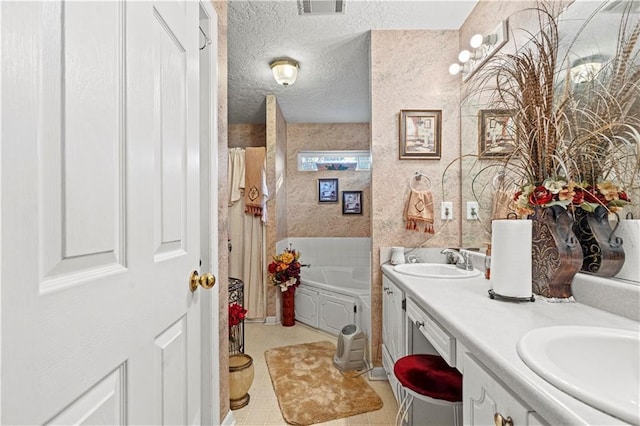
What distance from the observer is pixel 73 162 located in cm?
56

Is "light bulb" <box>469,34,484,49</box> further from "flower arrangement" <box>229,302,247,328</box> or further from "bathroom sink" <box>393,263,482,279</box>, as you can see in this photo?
"flower arrangement" <box>229,302,247,328</box>

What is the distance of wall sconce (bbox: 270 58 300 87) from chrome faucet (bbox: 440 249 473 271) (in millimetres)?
1882

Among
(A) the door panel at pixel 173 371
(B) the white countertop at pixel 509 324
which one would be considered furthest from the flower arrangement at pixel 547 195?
(A) the door panel at pixel 173 371

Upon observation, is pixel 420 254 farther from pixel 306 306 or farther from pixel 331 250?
pixel 331 250

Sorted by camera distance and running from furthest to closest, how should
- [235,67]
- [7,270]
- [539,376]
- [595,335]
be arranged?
[235,67], [595,335], [539,376], [7,270]

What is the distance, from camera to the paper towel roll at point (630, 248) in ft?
3.51

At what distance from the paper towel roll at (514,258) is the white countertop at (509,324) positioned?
52 millimetres

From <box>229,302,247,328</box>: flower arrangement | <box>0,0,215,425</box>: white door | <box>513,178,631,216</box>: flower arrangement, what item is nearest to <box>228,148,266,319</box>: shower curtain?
<box>229,302,247,328</box>: flower arrangement

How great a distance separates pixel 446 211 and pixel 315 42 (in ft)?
5.18

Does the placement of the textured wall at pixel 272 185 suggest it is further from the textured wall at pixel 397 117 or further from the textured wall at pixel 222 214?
the textured wall at pixel 222 214

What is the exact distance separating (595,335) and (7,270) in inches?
46.8

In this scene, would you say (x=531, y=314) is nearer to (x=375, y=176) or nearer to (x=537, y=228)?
(x=537, y=228)

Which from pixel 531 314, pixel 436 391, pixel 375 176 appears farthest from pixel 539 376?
pixel 375 176

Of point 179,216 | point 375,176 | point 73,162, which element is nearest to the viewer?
point 73,162
